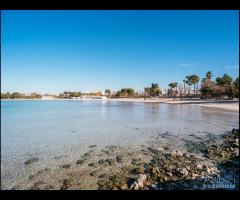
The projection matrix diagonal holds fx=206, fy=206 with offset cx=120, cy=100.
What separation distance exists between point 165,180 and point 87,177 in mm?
2666

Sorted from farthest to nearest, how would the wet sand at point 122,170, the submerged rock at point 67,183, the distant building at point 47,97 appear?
the distant building at point 47,97, the submerged rock at point 67,183, the wet sand at point 122,170

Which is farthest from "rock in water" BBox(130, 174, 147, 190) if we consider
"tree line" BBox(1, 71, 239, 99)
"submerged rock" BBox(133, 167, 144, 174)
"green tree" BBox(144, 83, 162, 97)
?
"green tree" BBox(144, 83, 162, 97)

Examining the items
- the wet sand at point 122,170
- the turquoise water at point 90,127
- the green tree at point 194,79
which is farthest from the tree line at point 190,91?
the wet sand at point 122,170

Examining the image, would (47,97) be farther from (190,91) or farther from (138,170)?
(138,170)

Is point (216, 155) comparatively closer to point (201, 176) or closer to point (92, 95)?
point (201, 176)

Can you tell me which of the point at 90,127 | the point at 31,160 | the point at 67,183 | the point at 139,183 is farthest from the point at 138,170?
the point at 90,127

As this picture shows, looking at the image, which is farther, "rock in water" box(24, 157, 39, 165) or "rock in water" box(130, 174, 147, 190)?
"rock in water" box(24, 157, 39, 165)

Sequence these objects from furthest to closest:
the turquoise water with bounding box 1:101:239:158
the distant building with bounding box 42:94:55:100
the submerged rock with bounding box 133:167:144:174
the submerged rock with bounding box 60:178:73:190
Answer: the distant building with bounding box 42:94:55:100 < the turquoise water with bounding box 1:101:239:158 < the submerged rock with bounding box 133:167:144:174 < the submerged rock with bounding box 60:178:73:190

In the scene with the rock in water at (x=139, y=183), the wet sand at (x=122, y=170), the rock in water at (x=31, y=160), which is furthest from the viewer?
the rock in water at (x=31, y=160)

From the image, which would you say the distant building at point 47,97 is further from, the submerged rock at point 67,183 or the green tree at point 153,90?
the submerged rock at point 67,183

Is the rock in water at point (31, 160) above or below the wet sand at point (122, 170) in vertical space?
below

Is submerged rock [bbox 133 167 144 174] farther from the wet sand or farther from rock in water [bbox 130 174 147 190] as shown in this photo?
rock in water [bbox 130 174 147 190]
